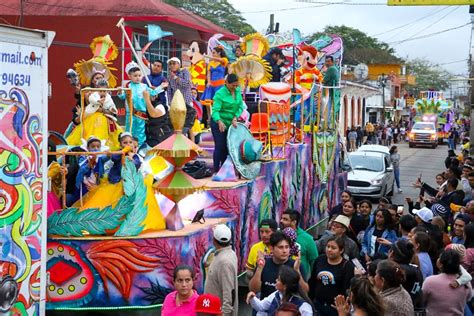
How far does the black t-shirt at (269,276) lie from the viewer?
792 centimetres

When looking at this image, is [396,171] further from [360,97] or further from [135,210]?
[360,97]

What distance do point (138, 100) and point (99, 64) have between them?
1192 mm

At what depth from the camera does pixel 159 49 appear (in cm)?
2762

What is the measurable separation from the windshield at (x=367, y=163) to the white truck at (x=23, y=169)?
1960cm

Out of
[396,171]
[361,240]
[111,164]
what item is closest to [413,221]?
[361,240]

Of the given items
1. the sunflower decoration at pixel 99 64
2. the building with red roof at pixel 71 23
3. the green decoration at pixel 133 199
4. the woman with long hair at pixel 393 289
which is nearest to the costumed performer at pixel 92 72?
the sunflower decoration at pixel 99 64

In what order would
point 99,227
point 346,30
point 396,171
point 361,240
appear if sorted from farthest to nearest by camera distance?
point 346,30, point 396,171, point 361,240, point 99,227

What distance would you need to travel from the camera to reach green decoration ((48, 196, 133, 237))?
935 centimetres

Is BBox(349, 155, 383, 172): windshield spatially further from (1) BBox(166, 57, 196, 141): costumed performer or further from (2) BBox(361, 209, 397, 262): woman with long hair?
(2) BBox(361, 209, 397, 262): woman with long hair

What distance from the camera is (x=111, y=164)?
10180mm

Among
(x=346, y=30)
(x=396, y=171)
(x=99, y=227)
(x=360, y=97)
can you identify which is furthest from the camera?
(x=346, y=30)

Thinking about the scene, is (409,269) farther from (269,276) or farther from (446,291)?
(269,276)

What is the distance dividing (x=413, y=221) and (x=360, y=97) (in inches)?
2140

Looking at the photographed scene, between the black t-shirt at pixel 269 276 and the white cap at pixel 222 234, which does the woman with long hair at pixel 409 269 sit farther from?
the white cap at pixel 222 234
